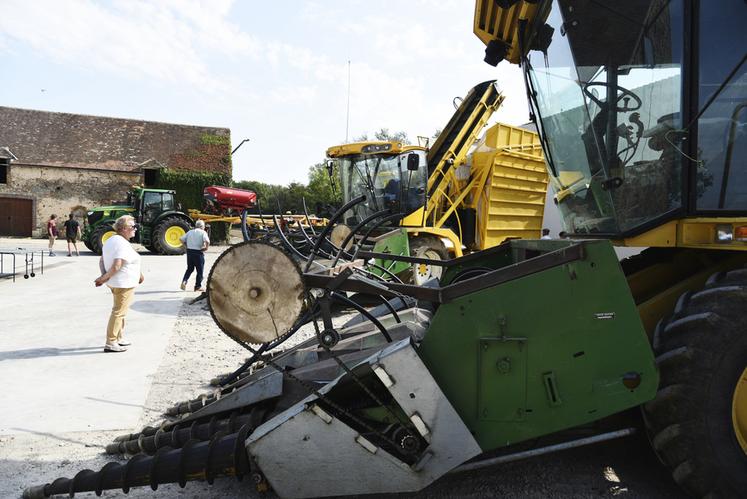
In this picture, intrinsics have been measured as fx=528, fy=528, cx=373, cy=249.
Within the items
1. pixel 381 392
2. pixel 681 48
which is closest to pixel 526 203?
pixel 681 48

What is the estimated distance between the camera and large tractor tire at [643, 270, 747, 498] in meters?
2.43

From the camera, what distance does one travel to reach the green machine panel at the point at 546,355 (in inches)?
96.1

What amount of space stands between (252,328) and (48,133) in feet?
114

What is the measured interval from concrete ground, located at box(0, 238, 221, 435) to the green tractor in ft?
27.1

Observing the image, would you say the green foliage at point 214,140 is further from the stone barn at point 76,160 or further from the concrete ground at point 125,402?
the concrete ground at point 125,402

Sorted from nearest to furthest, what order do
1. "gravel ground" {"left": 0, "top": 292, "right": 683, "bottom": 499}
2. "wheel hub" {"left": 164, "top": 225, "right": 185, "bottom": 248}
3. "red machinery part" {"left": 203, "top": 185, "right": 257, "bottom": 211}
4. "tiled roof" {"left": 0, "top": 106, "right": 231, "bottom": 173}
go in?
"gravel ground" {"left": 0, "top": 292, "right": 683, "bottom": 499}, "wheel hub" {"left": 164, "top": 225, "right": 185, "bottom": 248}, "red machinery part" {"left": 203, "top": 185, "right": 257, "bottom": 211}, "tiled roof" {"left": 0, "top": 106, "right": 231, "bottom": 173}

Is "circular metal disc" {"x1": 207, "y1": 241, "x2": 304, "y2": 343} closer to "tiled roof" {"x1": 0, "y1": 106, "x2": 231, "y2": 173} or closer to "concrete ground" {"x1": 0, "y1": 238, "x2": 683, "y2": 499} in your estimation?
"concrete ground" {"x1": 0, "y1": 238, "x2": 683, "y2": 499}

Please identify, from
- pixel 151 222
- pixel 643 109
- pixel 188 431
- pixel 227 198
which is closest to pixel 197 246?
pixel 188 431

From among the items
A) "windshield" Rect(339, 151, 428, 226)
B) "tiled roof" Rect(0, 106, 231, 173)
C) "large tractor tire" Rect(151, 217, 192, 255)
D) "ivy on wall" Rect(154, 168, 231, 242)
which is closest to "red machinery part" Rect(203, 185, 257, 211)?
"large tractor tire" Rect(151, 217, 192, 255)

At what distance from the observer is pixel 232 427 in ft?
9.24

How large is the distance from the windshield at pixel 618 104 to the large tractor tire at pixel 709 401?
0.68m

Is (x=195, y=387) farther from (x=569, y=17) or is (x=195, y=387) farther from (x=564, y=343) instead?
(x=569, y=17)

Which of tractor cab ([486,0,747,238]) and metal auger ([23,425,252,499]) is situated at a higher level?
tractor cab ([486,0,747,238])

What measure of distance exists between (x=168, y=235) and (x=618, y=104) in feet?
60.4
